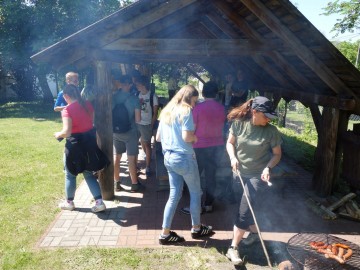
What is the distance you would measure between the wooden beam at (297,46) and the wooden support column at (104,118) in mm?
2555

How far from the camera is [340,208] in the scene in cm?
550

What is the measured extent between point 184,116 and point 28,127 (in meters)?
12.0

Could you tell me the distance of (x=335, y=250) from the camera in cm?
327

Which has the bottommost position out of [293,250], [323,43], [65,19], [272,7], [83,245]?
[83,245]

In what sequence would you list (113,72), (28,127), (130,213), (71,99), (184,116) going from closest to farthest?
(184,116), (71,99), (130,213), (113,72), (28,127)

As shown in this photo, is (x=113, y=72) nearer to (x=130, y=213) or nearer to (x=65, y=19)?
(x=130, y=213)

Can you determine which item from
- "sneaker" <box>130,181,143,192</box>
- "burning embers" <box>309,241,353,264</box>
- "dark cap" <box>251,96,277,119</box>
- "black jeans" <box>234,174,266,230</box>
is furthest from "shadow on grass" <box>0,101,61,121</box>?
"burning embers" <box>309,241,353,264</box>

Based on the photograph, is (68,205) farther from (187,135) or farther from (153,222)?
(187,135)

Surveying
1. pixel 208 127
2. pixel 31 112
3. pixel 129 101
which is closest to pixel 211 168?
pixel 208 127

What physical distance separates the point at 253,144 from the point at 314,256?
1384 millimetres

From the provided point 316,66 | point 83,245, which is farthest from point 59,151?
point 316,66

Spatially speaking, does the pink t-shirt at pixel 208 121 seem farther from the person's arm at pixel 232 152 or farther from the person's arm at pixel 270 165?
the person's arm at pixel 270 165

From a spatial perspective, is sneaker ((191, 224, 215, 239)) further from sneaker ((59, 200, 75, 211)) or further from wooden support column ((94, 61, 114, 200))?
sneaker ((59, 200, 75, 211))

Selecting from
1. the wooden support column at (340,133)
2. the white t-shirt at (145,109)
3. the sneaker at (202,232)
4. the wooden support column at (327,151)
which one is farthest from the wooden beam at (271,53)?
the sneaker at (202,232)
